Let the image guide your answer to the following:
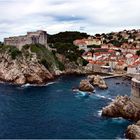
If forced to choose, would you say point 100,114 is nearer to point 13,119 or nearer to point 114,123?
point 114,123

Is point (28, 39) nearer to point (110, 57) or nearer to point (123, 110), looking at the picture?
point (110, 57)

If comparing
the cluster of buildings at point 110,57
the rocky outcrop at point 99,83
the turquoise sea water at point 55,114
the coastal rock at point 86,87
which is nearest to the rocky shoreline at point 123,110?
the turquoise sea water at point 55,114

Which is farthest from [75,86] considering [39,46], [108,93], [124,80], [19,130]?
[19,130]

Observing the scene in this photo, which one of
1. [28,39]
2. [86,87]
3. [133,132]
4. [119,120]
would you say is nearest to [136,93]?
[119,120]

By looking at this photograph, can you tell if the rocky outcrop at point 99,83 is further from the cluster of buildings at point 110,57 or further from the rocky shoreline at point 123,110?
the rocky shoreline at point 123,110

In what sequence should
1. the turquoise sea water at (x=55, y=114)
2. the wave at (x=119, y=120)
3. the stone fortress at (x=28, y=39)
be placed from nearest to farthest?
the turquoise sea water at (x=55, y=114) < the wave at (x=119, y=120) < the stone fortress at (x=28, y=39)

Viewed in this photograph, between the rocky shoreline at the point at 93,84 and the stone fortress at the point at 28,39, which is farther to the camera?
the stone fortress at the point at 28,39
